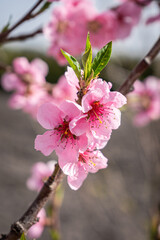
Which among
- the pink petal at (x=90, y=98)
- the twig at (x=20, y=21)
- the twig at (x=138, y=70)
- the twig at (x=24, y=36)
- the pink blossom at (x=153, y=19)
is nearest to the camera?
the pink petal at (x=90, y=98)

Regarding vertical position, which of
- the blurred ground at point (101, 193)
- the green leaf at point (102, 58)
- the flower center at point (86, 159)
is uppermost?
the green leaf at point (102, 58)

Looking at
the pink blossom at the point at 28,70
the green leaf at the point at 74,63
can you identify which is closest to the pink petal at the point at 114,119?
the green leaf at the point at 74,63

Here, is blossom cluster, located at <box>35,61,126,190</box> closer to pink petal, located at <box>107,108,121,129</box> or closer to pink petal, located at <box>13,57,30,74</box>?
pink petal, located at <box>107,108,121,129</box>

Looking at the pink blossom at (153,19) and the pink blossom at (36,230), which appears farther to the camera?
the pink blossom at (36,230)

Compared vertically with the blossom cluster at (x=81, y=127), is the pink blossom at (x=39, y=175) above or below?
below

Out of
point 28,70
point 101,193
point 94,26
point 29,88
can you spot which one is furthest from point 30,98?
point 101,193

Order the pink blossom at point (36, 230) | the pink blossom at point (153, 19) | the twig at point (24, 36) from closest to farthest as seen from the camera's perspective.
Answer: the twig at point (24, 36) → the pink blossom at point (153, 19) → the pink blossom at point (36, 230)

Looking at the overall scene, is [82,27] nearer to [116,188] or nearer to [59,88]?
[59,88]

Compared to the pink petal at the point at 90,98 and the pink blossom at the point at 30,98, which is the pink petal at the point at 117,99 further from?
the pink blossom at the point at 30,98
